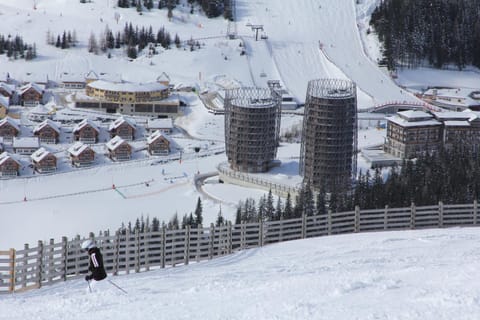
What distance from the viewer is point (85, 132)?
67375 mm

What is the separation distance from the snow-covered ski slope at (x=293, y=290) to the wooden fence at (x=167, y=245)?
1.62ft

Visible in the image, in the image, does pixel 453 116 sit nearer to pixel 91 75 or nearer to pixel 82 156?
pixel 82 156

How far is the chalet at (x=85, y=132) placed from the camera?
67.2 metres

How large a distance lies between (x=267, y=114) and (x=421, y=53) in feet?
131

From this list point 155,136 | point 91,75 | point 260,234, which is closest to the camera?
point 260,234

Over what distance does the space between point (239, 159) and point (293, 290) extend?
3576 centimetres

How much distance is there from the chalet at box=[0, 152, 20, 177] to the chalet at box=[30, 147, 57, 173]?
1179mm

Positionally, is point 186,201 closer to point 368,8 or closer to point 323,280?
point 323,280

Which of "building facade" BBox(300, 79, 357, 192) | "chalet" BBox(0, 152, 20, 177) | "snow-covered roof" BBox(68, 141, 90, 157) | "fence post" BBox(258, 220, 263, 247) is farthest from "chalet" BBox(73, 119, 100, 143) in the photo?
"fence post" BBox(258, 220, 263, 247)

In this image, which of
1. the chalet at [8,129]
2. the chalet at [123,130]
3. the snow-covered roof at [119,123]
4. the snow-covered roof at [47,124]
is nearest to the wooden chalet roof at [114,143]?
the chalet at [123,130]

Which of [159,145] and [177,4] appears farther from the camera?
[177,4]

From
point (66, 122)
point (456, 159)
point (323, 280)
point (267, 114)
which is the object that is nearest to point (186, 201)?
point (267, 114)

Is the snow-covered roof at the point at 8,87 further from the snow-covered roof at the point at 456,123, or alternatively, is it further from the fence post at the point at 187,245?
the fence post at the point at 187,245

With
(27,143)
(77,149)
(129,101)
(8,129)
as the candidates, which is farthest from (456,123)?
(8,129)
